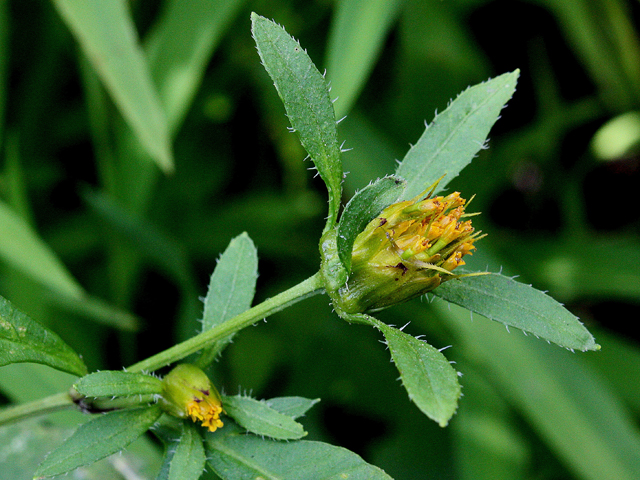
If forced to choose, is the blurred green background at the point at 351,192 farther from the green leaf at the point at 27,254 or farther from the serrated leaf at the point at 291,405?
the serrated leaf at the point at 291,405

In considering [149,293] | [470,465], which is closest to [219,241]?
[149,293]

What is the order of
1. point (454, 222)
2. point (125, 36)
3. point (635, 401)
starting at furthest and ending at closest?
point (635, 401) → point (125, 36) → point (454, 222)

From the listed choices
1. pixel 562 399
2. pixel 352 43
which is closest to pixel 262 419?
pixel 352 43

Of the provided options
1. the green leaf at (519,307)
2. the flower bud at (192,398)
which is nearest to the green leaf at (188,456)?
the flower bud at (192,398)

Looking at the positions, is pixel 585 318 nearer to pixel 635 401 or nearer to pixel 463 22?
pixel 635 401

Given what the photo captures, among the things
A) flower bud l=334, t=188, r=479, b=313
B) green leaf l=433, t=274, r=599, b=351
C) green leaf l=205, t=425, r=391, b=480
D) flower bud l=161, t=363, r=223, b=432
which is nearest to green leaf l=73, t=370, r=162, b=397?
flower bud l=161, t=363, r=223, b=432

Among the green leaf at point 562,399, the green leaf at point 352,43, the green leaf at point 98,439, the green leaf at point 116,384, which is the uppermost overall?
the green leaf at point 352,43

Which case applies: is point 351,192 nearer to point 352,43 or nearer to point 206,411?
point 352,43
